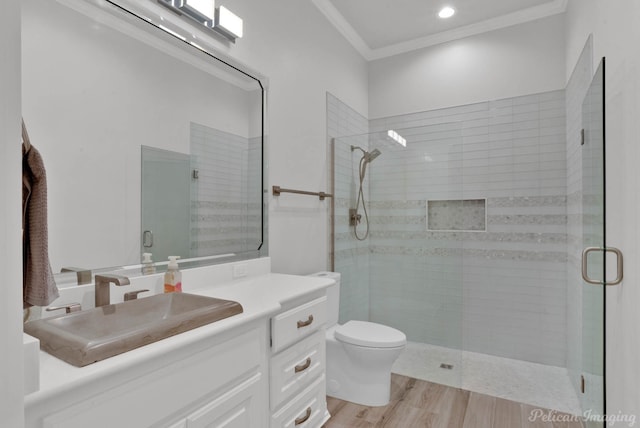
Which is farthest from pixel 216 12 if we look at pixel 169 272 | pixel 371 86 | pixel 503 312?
pixel 503 312

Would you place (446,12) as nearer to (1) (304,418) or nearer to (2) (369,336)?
(2) (369,336)

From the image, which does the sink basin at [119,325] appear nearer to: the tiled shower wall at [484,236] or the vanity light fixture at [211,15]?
the vanity light fixture at [211,15]

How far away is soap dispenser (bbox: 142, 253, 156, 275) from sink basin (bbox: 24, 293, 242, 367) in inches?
7.0

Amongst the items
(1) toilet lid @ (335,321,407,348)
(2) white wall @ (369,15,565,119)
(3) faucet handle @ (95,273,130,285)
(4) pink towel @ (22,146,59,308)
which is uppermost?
(2) white wall @ (369,15,565,119)

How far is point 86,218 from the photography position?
1.32 meters

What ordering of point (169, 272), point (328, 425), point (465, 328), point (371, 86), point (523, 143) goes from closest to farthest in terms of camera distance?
point (169, 272) → point (328, 425) → point (523, 143) → point (465, 328) → point (371, 86)

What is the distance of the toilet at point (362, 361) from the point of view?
7.21 feet

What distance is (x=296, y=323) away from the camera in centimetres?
158

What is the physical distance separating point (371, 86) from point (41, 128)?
2961 mm

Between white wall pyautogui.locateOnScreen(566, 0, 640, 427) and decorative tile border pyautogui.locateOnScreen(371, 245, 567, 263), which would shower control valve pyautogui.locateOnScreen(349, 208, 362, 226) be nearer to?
decorative tile border pyautogui.locateOnScreen(371, 245, 567, 263)

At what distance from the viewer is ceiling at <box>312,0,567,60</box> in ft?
9.19

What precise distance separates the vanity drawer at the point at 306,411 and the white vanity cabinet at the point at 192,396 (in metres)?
0.14

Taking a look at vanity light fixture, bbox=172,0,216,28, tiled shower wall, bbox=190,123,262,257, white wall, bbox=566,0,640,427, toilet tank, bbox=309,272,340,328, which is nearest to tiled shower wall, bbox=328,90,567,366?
toilet tank, bbox=309,272,340,328

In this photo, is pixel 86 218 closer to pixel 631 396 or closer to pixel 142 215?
pixel 142 215
